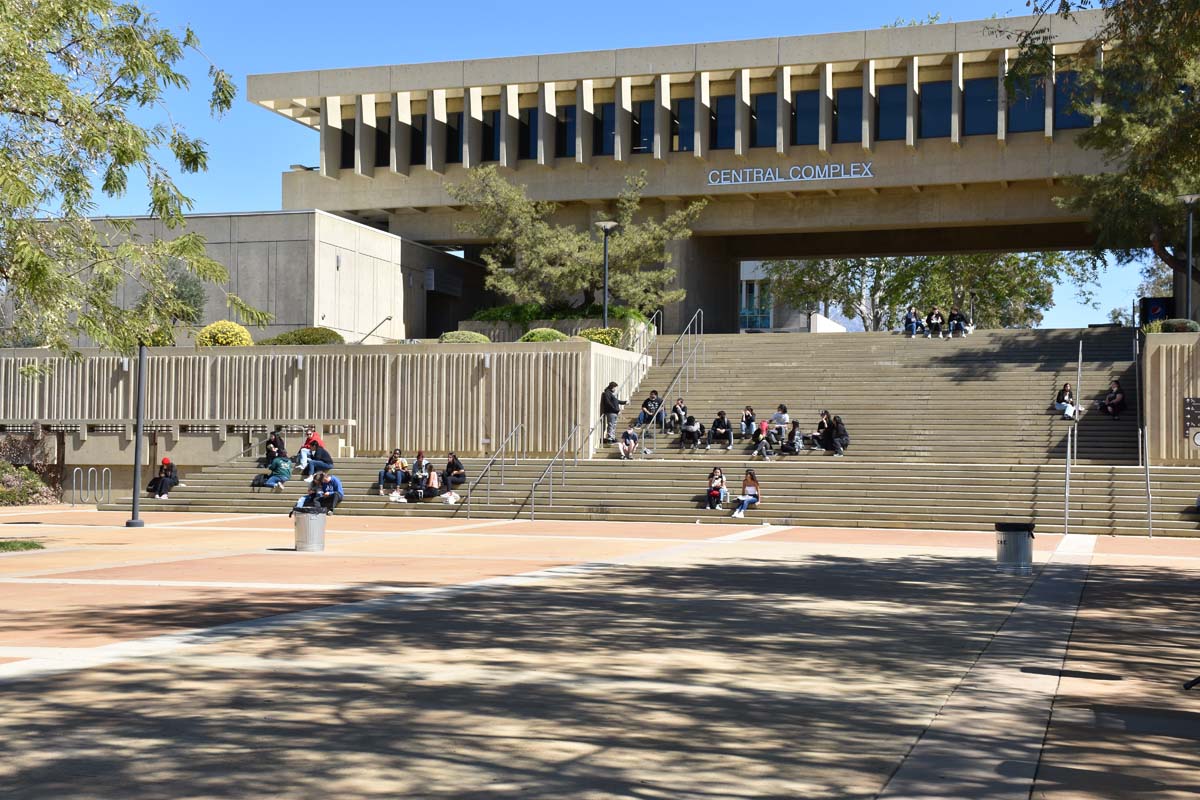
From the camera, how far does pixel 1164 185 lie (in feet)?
53.6

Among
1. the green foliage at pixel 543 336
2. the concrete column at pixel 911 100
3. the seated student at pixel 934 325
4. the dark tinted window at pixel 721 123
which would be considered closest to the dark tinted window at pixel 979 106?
the concrete column at pixel 911 100

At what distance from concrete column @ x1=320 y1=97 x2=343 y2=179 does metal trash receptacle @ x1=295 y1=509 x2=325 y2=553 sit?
104ft

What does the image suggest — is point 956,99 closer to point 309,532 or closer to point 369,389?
point 369,389

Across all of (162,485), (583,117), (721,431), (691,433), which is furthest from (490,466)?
(583,117)

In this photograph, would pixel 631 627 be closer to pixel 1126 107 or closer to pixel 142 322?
pixel 142 322

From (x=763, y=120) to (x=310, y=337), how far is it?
57.7 feet

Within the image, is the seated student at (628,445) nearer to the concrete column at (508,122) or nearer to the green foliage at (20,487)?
the green foliage at (20,487)

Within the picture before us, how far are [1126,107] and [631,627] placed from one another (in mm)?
31118

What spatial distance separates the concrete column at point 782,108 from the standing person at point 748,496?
18.9 m

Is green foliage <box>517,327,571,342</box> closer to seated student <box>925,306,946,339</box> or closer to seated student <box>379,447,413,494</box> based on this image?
seated student <box>379,447,413,494</box>

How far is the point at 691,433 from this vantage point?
32.5m

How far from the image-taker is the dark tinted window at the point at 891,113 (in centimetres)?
4291

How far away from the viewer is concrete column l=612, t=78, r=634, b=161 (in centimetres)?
4412

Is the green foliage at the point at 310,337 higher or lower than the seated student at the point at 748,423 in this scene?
higher
